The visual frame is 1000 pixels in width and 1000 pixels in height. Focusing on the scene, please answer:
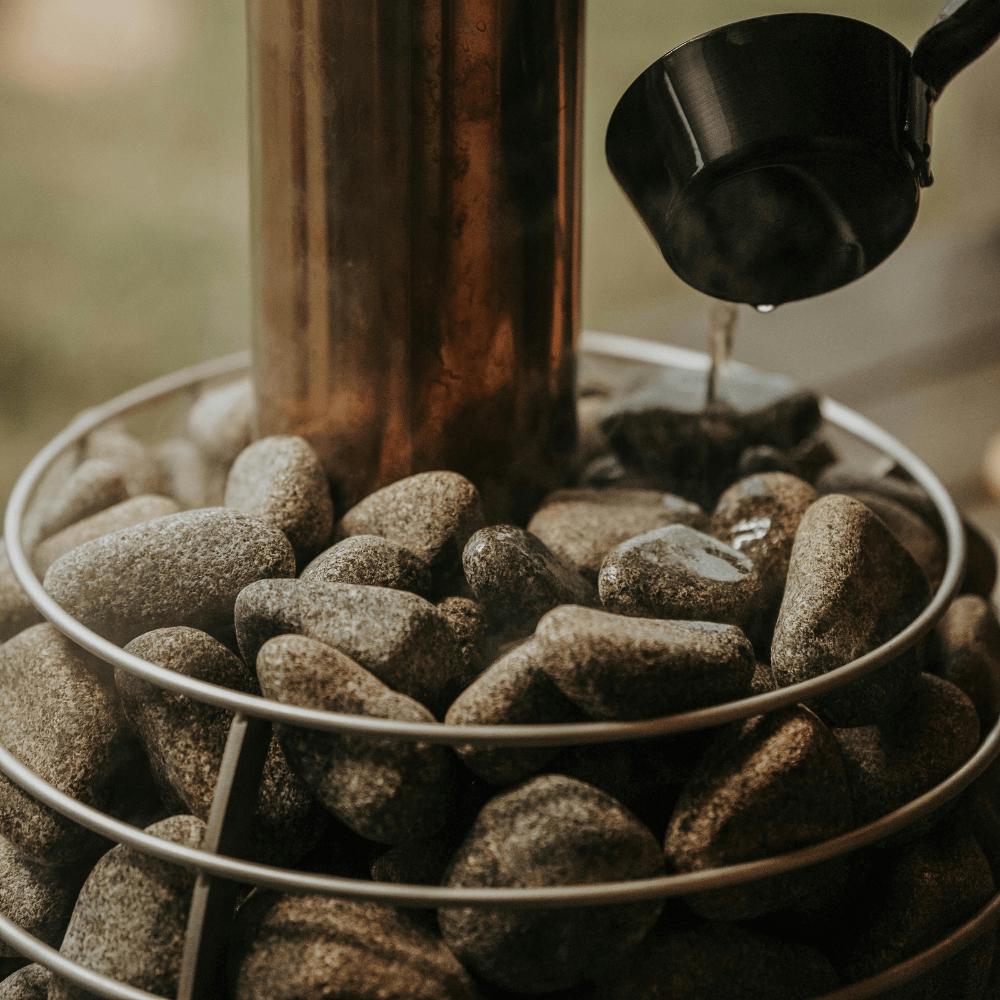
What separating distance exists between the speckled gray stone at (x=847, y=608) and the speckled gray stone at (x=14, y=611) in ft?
1.13

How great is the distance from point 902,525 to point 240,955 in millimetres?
383

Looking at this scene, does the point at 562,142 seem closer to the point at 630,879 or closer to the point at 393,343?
the point at 393,343

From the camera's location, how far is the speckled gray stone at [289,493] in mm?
464

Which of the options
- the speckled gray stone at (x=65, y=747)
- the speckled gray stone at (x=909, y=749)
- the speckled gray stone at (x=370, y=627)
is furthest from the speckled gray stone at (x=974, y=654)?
the speckled gray stone at (x=65, y=747)

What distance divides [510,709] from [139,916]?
0.15 meters

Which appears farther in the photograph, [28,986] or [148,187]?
[148,187]

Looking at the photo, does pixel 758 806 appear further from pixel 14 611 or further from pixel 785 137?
pixel 14 611

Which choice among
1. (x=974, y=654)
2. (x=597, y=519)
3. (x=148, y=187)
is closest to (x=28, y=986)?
(x=597, y=519)

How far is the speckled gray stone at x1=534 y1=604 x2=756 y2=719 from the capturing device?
34 cm

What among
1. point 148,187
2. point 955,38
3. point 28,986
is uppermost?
point 955,38

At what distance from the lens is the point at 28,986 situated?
0.41 meters

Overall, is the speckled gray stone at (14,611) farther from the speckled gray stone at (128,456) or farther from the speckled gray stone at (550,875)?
the speckled gray stone at (550,875)

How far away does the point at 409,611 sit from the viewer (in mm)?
377

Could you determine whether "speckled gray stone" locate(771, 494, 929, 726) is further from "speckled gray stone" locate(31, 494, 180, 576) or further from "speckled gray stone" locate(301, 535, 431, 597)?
"speckled gray stone" locate(31, 494, 180, 576)
